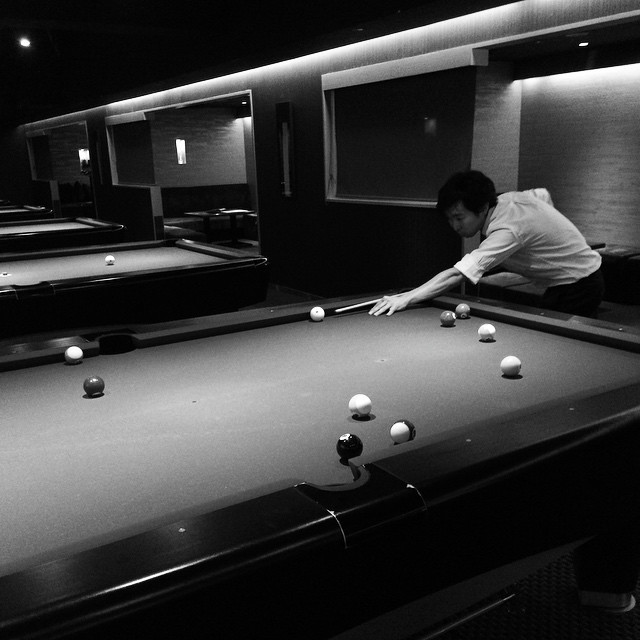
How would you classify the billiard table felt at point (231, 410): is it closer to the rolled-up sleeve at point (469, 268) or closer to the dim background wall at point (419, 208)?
the rolled-up sleeve at point (469, 268)

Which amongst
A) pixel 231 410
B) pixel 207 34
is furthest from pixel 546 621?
pixel 207 34

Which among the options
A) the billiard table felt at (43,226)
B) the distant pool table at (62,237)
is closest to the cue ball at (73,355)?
the distant pool table at (62,237)

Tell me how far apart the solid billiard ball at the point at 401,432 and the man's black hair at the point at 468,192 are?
1.75 meters

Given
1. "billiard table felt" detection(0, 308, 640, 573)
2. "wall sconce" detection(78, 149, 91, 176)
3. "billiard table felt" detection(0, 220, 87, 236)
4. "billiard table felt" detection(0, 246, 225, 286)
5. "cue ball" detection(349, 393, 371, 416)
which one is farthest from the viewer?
"wall sconce" detection(78, 149, 91, 176)

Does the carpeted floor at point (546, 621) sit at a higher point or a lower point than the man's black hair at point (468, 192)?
lower

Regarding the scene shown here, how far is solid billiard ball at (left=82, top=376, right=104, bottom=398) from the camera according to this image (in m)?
1.77

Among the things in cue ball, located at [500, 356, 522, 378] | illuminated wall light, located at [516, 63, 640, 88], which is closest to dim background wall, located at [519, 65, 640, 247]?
illuminated wall light, located at [516, 63, 640, 88]

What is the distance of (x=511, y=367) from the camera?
187 cm

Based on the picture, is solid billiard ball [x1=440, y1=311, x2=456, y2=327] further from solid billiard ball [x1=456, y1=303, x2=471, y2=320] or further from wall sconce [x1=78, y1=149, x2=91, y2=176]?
wall sconce [x1=78, y1=149, x2=91, y2=176]

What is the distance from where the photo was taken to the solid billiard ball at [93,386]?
1.77 metres

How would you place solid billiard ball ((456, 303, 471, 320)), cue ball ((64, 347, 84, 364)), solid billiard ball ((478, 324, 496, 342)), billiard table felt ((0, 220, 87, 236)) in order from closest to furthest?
1. cue ball ((64, 347, 84, 364))
2. solid billiard ball ((478, 324, 496, 342))
3. solid billiard ball ((456, 303, 471, 320))
4. billiard table felt ((0, 220, 87, 236))

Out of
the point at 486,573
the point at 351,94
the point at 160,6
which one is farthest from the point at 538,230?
the point at 160,6

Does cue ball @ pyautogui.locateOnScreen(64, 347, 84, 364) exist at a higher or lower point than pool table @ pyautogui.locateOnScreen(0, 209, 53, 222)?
higher

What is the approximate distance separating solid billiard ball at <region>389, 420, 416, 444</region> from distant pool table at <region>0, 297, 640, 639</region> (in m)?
0.04
